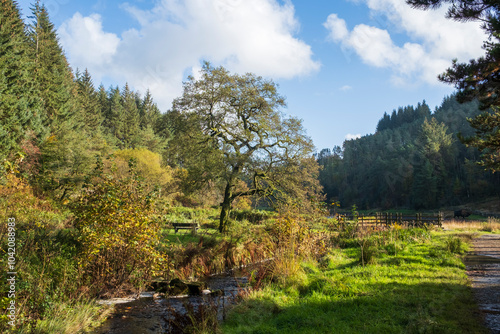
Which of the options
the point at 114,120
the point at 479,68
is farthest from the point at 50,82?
the point at 479,68

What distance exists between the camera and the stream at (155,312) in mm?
6430

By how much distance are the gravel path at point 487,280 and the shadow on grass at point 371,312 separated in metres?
0.19

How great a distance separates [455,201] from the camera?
68.5 m

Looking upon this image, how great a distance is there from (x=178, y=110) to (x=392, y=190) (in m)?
79.5

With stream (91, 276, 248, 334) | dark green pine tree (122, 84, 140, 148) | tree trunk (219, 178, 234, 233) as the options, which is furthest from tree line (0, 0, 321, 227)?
dark green pine tree (122, 84, 140, 148)

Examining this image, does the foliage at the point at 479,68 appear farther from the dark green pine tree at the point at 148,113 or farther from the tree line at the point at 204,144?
Result: the dark green pine tree at the point at 148,113

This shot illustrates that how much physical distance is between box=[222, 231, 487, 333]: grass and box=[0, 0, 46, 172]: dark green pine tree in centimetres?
2415

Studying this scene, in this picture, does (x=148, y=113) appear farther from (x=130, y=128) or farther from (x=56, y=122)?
(x=56, y=122)

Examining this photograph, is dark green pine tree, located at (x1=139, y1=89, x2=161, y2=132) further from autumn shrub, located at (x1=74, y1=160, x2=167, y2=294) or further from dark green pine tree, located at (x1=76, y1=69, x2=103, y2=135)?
autumn shrub, located at (x1=74, y1=160, x2=167, y2=294)

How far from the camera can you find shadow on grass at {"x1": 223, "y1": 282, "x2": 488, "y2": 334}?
486cm

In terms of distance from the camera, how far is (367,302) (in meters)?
6.03

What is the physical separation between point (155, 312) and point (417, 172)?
78.0 metres

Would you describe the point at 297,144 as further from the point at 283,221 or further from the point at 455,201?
the point at 455,201

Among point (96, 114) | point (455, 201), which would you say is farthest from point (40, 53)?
point (455, 201)
